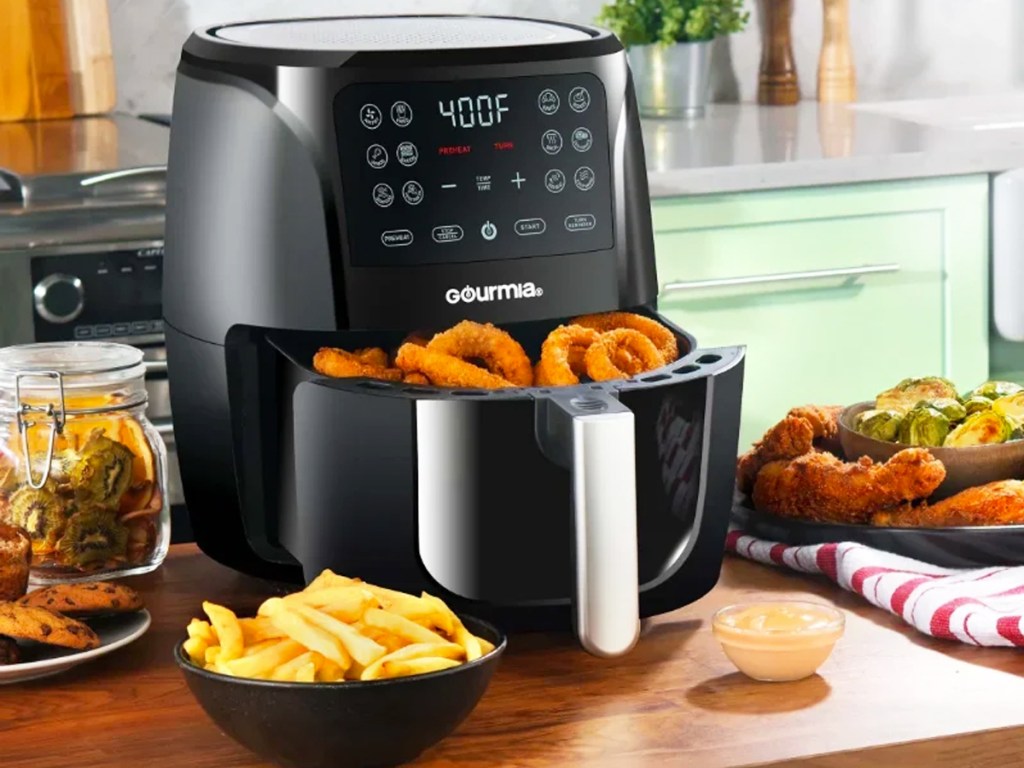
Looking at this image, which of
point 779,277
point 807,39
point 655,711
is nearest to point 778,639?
point 655,711

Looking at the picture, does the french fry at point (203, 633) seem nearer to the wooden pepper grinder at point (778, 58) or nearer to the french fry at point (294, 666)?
the french fry at point (294, 666)

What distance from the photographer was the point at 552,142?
1153 mm

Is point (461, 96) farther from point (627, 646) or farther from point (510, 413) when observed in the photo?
point (627, 646)

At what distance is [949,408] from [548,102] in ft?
1.21

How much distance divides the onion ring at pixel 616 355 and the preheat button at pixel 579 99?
0.48ft

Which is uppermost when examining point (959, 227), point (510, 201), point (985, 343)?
Answer: point (510, 201)

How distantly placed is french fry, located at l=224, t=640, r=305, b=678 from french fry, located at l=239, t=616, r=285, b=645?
2 cm

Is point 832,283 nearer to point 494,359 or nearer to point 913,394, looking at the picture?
point 913,394

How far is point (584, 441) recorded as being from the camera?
38.2 inches

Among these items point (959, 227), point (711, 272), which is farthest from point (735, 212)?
point (959, 227)

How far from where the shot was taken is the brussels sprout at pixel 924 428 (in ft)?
4.08

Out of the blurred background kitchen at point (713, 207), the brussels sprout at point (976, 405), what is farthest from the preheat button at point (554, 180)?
the blurred background kitchen at point (713, 207)

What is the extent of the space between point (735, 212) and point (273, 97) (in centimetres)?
152

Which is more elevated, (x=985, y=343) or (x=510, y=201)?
(x=510, y=201)
